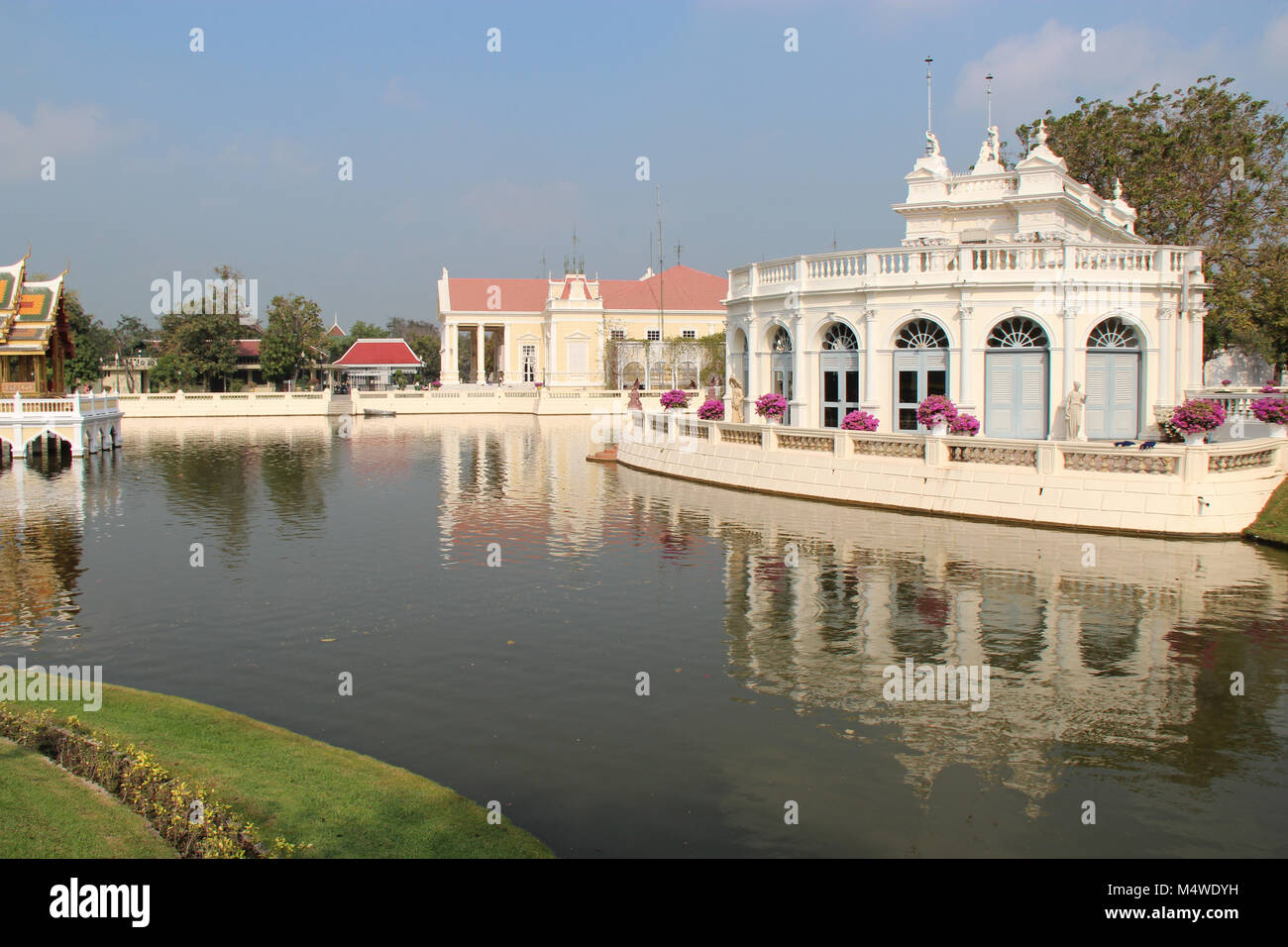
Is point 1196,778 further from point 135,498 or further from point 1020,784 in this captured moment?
point 135,498

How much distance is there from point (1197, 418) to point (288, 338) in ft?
275

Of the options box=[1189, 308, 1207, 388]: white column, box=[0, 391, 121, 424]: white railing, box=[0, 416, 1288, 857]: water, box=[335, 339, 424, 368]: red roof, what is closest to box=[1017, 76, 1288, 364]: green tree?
box=[1189, 308, 1207, 388]: white column

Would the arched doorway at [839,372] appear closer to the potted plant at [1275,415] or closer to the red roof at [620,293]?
the potted plant at [1275,415]

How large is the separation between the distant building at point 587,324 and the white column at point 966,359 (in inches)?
2290

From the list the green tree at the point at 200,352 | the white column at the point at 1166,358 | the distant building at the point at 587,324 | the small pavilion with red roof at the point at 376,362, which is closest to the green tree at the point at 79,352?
the green tree at the point at 200,352

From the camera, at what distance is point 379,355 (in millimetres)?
102562

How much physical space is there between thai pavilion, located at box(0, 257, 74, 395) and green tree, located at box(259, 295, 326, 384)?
153 feet

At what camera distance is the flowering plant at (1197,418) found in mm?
21781

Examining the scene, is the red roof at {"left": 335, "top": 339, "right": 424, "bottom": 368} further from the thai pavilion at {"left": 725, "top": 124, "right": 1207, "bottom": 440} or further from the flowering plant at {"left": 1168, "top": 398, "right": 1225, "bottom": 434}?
the flowering plant at {"left": 1168, "top": 398, "right": 1225, "bottom": 434}

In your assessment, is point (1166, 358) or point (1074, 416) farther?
point (1166, 358)

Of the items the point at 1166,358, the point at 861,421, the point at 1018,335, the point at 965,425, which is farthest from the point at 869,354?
the point at 1166,358

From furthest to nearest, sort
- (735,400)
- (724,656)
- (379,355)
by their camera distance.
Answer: (379,355), (735,400), (724,656)

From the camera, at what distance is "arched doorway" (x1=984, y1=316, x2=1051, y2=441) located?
2770 centimetres

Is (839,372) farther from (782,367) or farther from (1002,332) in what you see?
(1002,332)
